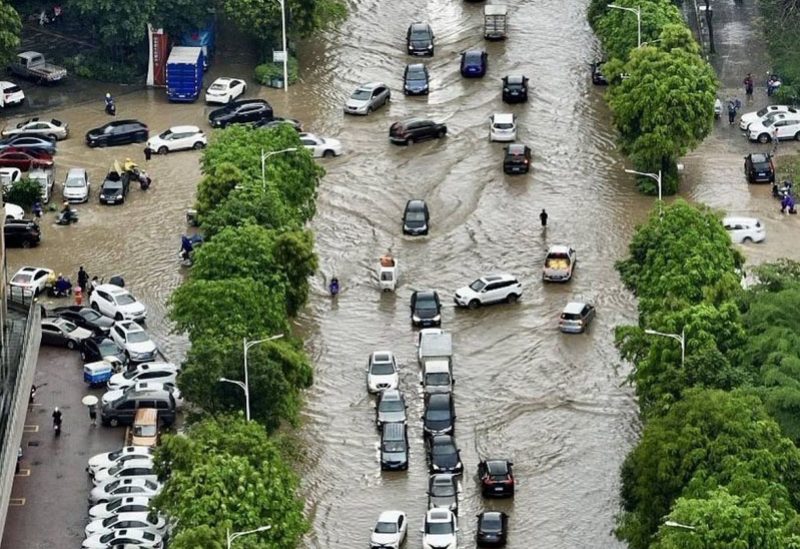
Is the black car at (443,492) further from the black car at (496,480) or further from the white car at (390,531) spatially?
the white car at (390,531)

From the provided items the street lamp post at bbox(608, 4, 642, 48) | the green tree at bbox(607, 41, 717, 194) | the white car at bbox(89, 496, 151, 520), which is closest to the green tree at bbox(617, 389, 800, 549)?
the white car at bbox(89, 496, 151, 520)

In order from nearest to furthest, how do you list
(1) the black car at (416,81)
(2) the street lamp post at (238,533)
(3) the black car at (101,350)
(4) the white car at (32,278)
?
(2) the street lamp post at (238,533) < (3) the black car at (101,350) < (4) the white car at (32,278) < (1) the black car at (416,81)

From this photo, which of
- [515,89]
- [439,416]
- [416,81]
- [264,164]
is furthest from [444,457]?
[416,81]

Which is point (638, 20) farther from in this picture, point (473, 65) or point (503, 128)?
point (473, 65)

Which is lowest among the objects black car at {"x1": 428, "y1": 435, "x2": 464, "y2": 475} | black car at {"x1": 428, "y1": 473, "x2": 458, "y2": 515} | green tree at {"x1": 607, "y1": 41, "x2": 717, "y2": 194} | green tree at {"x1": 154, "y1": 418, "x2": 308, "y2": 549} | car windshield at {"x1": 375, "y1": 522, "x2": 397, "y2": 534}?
black car at {"x1": 428, "y1": 435, "x2": 464, "y2": 475}

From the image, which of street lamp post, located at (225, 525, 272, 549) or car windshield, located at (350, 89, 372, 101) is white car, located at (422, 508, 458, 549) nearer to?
street lamp post, located at (225, 525, 272, 549)

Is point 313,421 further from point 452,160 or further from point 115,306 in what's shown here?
point 452,160

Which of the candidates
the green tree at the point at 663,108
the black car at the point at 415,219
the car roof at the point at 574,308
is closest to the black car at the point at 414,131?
the black car at the point at 415,219
